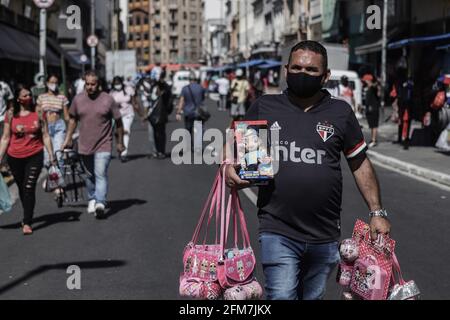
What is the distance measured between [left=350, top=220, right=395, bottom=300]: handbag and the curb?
30.3 ft

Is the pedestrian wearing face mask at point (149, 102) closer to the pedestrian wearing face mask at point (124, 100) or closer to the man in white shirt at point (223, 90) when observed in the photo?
the pedestrian wearing face mask at point (124, 100)

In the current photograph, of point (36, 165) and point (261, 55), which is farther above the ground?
point (261, 55)

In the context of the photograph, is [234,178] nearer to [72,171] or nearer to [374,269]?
[374,269]

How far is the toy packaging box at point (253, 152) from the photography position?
13.5ft

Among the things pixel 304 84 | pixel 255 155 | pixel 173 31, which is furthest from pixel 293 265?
pixel 173 31

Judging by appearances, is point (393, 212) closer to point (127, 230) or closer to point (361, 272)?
point (127, 230)

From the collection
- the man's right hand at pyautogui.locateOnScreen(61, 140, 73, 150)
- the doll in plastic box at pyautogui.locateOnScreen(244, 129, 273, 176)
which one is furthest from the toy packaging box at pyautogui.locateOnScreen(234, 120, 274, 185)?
the man's right hand at pyautogui.locateOnScreen(61, 140, 73, 150)

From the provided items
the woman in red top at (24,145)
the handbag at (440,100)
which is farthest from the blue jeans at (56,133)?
the handbag at (440,100)

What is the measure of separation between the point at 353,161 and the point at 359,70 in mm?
37525

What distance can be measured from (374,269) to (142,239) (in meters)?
4.68

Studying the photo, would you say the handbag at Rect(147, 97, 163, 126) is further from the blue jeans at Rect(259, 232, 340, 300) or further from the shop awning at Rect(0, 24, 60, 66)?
the blue jeans at Rect(259, 232, 340, 300)

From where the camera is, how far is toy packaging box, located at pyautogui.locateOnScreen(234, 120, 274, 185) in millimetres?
4125
